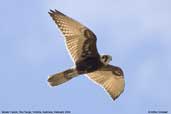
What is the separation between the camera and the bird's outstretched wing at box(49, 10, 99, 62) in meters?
12.2

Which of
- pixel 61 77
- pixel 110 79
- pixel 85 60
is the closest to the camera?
pixel 61 77

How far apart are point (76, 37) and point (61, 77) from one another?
3.12 ft

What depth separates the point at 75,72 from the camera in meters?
A: 12.3

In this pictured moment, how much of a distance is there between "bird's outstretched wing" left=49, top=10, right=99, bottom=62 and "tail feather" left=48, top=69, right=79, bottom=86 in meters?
0.33

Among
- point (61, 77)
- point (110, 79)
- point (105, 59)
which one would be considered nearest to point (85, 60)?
point (105, 59)

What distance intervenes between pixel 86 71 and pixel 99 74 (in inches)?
21.4

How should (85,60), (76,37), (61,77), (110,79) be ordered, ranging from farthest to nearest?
(110,79) < (85,60) < (76,37) < (61,77)

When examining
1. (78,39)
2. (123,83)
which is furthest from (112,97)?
(78,39)

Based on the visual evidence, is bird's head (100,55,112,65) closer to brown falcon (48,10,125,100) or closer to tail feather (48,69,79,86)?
brown falcon (48,10,125,100)

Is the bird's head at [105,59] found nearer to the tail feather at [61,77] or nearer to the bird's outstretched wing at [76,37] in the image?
the bird's outstretched wing at [76,37]

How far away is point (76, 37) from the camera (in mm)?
12438

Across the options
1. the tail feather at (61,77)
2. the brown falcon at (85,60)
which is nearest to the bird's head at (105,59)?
the brown falcon at (85,60)

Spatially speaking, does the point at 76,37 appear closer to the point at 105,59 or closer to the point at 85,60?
the point at 85,60

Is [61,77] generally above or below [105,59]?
below
